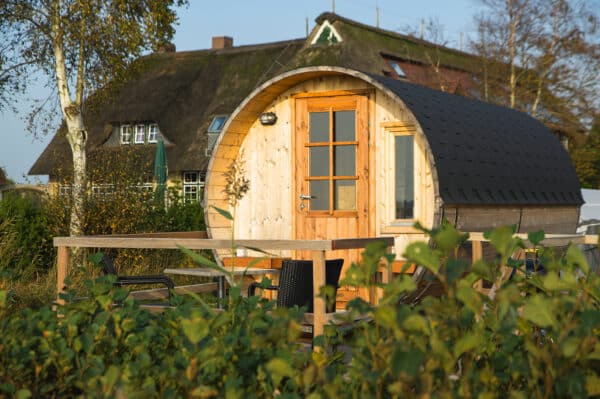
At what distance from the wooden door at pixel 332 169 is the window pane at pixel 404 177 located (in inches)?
16.0

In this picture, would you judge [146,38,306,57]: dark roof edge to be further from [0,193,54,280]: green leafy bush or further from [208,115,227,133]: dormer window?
[0,193,54,280]: green leafy bush

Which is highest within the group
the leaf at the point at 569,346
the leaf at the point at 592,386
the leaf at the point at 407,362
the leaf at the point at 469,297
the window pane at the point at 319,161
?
the window pane at the point at 319,161

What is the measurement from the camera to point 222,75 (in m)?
31.9

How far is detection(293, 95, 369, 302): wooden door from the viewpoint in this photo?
10.7 metres

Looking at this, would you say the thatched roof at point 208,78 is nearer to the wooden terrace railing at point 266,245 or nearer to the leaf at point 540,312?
the wooden terrace railing at point 266,245

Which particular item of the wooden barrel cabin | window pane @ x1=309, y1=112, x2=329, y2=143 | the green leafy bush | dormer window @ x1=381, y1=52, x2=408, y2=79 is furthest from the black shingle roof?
dormer window @ x1=381, y1=52, x2=408, y2=79

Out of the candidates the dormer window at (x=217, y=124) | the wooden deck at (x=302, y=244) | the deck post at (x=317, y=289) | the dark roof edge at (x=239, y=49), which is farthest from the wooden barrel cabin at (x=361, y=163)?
the dark roof edge at (x=239, y=49)

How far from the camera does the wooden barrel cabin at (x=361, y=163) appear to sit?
10.0m

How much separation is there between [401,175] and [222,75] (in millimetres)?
22230

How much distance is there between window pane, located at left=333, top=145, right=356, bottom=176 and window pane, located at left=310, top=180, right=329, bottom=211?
0.21 meters

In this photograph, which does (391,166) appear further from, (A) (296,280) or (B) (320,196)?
(A) (296,280)

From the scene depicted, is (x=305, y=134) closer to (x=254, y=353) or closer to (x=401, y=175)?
(x=401, y=175)

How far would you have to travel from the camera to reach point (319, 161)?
11.0 meters

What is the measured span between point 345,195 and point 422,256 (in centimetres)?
845
